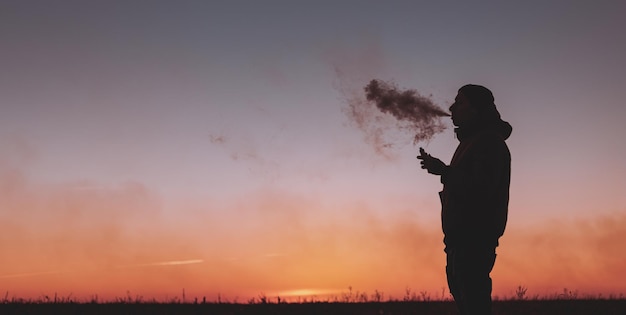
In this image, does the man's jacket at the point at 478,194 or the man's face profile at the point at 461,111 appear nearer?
the man's jacket at the point at 478,194

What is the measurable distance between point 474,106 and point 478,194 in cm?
111

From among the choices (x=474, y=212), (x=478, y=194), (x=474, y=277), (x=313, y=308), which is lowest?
(x=313, y=308)

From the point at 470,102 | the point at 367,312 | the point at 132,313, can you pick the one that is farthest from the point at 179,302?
the point at 470,102

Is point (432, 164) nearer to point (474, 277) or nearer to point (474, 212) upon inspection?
point (474, 212)

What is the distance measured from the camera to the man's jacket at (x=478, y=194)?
8070mm

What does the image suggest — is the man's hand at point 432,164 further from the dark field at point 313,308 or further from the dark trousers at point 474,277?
the dark field at point 313,308

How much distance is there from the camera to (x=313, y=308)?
15.4 metres

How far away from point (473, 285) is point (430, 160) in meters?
1.39

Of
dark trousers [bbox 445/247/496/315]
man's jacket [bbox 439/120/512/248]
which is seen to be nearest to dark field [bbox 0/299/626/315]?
dark trousers [bbox 445/247/496/315]

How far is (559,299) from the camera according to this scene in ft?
55.6

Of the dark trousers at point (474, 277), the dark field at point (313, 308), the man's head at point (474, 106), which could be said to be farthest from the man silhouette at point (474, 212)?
the dark field at point (313, 308)

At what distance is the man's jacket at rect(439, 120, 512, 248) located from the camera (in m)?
8.07

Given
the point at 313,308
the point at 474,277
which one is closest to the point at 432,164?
the point at 474,277

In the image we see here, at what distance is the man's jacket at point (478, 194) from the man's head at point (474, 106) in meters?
0.30
